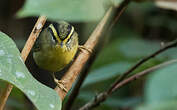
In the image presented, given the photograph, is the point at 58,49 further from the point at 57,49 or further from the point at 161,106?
the point at 161,106

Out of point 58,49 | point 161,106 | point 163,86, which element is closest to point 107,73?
point 163,86

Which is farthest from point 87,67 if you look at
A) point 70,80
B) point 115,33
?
point 115,33

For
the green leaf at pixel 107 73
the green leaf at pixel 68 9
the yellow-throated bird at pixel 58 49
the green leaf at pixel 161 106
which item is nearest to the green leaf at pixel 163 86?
the green leaf at pixel 107 73

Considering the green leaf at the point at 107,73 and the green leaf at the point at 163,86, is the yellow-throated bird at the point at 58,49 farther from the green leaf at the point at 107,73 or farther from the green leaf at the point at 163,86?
the green leaf at the point at 163,86

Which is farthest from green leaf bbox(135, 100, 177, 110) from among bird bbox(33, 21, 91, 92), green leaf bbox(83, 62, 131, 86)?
bird bbox(33, 21, 91, 92)

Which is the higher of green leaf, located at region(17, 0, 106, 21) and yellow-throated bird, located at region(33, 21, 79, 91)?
green leaf, located at region(17, 0, 106, 21)

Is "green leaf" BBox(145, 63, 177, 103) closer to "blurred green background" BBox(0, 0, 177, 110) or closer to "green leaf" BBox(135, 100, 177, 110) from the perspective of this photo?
"blurred green background" BBox(0, 0, 177, 110)
